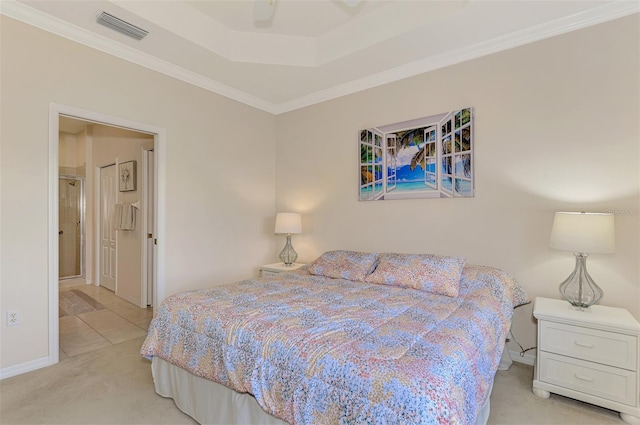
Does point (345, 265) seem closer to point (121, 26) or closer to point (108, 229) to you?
point (121, 26)

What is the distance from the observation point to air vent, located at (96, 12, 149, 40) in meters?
2.45

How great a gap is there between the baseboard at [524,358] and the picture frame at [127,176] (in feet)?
15.7

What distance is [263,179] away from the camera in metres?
4.26

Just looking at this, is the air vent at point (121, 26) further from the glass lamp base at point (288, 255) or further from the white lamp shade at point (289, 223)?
the glass lamp base at point (288, 255)

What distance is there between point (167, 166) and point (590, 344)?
12.2 feet

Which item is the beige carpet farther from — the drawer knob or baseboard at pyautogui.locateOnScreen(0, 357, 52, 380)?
the drawer knob

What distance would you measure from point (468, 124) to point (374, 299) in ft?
6.06

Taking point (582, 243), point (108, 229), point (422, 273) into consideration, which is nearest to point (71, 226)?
point (108, 229)

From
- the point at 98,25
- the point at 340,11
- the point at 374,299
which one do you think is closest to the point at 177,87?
the point at 98,25

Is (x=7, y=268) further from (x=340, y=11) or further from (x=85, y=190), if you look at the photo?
(x=85, y=190)

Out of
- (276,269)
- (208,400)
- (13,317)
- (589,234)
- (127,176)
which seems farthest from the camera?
(127,176)

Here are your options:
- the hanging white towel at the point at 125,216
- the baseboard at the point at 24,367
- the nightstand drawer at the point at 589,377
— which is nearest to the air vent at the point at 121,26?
the hanging white towel at the point at 125,216

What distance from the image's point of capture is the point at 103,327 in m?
3.43

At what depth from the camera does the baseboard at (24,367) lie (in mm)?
2328
